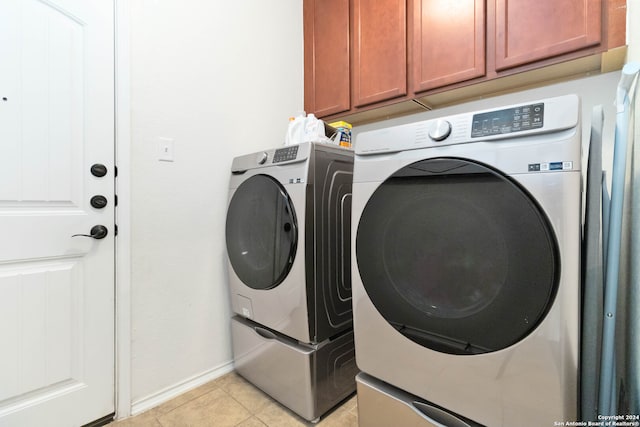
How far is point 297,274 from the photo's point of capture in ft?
3.98

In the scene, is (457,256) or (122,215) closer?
(457,256)

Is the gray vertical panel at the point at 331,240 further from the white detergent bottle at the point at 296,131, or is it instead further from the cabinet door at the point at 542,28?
the cabinet door at the point at 542,28

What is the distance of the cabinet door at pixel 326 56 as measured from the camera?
6.22 ft

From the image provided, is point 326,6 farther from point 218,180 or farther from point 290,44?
point 218,180

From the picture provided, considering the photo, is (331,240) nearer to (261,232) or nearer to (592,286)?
(261,232)

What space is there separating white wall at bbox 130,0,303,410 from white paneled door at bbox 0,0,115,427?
0.12m

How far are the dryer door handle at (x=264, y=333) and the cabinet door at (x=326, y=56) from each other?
140 centimetres

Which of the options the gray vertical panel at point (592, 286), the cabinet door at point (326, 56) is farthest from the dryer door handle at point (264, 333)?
the cabinet door at point (326, 56)

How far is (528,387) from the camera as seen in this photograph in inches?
27.9

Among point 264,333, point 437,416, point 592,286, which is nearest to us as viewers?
point 592,286

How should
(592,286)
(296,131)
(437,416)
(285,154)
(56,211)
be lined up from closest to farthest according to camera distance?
(592,286), (437,416), (56,211), (285,154), (296,131)

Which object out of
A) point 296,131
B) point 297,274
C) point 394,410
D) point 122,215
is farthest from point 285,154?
point 394,410

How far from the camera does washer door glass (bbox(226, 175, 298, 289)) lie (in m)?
1.26

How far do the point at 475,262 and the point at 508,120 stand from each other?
37cm
